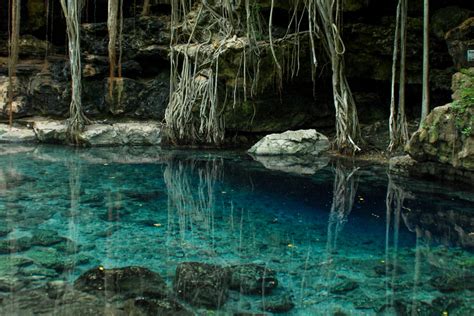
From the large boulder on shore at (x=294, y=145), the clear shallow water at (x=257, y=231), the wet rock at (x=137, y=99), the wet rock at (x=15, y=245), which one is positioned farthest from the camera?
the wet rock at (x=137, y=99)

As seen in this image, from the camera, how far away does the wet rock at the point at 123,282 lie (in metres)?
3.25

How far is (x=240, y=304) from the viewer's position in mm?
3176

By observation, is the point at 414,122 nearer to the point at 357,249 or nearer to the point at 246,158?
the point at 246,158

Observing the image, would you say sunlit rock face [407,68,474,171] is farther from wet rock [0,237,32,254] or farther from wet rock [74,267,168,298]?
wet rock [0,237,32,254]

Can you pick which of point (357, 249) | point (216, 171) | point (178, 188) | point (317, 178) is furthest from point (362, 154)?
point (357, 249)

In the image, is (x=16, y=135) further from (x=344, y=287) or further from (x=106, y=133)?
(x=344, y=287)

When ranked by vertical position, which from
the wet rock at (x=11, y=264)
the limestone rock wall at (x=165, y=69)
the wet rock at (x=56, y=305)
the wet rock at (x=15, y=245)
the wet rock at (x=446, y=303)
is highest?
the limestone rock wall at (x=165, y=69)

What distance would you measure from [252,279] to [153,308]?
83cm

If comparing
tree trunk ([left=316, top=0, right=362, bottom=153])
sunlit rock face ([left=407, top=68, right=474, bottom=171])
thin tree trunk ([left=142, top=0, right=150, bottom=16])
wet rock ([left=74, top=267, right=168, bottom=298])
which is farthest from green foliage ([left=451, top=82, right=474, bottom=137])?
thin tree trunk ([left=142, top=0, right=150, bottom=16])

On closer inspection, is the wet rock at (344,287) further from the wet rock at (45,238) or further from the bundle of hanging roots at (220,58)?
the bundle of hanging roots at (220,58)

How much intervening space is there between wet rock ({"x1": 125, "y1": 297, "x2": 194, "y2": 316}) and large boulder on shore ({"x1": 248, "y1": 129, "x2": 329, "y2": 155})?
6.87m

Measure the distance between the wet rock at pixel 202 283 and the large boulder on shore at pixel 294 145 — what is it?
6.15 m

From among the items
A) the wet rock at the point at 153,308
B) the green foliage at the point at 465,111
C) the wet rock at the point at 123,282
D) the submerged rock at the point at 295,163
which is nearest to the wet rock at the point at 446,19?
the submerged rock at the point at 295,163

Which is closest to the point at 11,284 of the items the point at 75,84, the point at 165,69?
the point at 75,84
